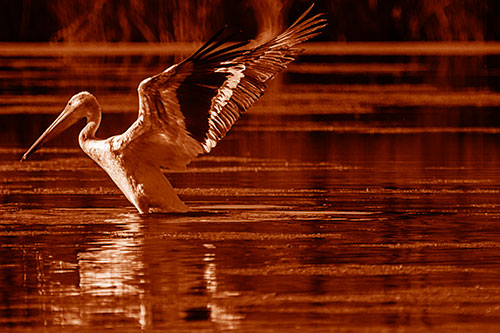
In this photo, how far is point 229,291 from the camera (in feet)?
29.7

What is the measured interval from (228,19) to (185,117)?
53.2 metres

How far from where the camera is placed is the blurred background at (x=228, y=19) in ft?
198

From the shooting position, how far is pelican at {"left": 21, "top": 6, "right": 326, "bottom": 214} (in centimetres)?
1177

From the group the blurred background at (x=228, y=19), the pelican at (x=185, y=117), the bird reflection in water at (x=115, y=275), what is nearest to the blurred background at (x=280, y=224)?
the bird reflection in water at (x=115, y=275)

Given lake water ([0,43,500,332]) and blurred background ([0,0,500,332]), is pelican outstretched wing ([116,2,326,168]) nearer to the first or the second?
blurred background ([0,0,500,332])

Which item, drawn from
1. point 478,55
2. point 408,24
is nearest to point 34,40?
point 408,24

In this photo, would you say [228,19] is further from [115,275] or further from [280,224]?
[115,275]

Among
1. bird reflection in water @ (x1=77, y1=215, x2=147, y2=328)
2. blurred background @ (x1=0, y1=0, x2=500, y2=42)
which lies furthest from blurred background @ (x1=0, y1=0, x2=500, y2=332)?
blurred background @ (x1=0, y1=0, x2=500, y2=42)

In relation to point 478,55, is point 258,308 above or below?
below

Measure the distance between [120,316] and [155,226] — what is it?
3.24 m

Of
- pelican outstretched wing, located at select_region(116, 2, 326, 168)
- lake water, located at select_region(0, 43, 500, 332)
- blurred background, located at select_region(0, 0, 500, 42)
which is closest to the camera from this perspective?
lake water, located at select_region(0, 43, 500, 332)

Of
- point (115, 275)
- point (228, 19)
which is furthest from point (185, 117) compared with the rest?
point (228, 19)

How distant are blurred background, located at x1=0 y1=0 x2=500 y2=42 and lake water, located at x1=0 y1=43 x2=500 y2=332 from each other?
38.3 metres

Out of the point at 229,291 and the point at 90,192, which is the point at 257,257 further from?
the point at 90,192
